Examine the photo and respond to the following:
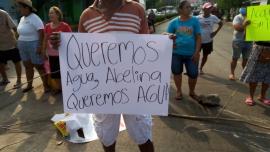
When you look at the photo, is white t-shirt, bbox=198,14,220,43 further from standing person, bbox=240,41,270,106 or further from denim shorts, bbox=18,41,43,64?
denim shorts, bbox=18,41,43,64

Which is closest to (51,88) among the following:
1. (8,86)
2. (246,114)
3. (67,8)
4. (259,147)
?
(8,86)

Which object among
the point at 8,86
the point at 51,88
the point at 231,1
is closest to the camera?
the point at 51,88

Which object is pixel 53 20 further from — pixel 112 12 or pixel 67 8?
pixel 67 8

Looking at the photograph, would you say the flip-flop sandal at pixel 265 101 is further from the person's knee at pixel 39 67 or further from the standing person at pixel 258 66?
the person's knee at pixel 39 67

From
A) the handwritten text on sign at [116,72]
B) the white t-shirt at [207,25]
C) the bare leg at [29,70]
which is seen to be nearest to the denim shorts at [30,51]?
the bare leg at [29,70]

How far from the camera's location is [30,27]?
19.6ft

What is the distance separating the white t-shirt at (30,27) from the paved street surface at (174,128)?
101 cm

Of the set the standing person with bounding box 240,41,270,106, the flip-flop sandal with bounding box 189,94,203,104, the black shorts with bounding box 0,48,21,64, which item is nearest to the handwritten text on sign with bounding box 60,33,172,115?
the flip-flop sandal with bounding box 189,94,203,104

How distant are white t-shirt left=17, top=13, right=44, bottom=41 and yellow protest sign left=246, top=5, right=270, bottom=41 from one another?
11.0 feet

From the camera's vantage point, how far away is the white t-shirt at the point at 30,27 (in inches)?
235

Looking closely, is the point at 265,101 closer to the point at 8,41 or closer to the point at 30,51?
the point at 30,51

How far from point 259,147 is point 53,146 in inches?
90.0

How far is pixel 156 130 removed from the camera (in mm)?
4391

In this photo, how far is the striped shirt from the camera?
248cm
